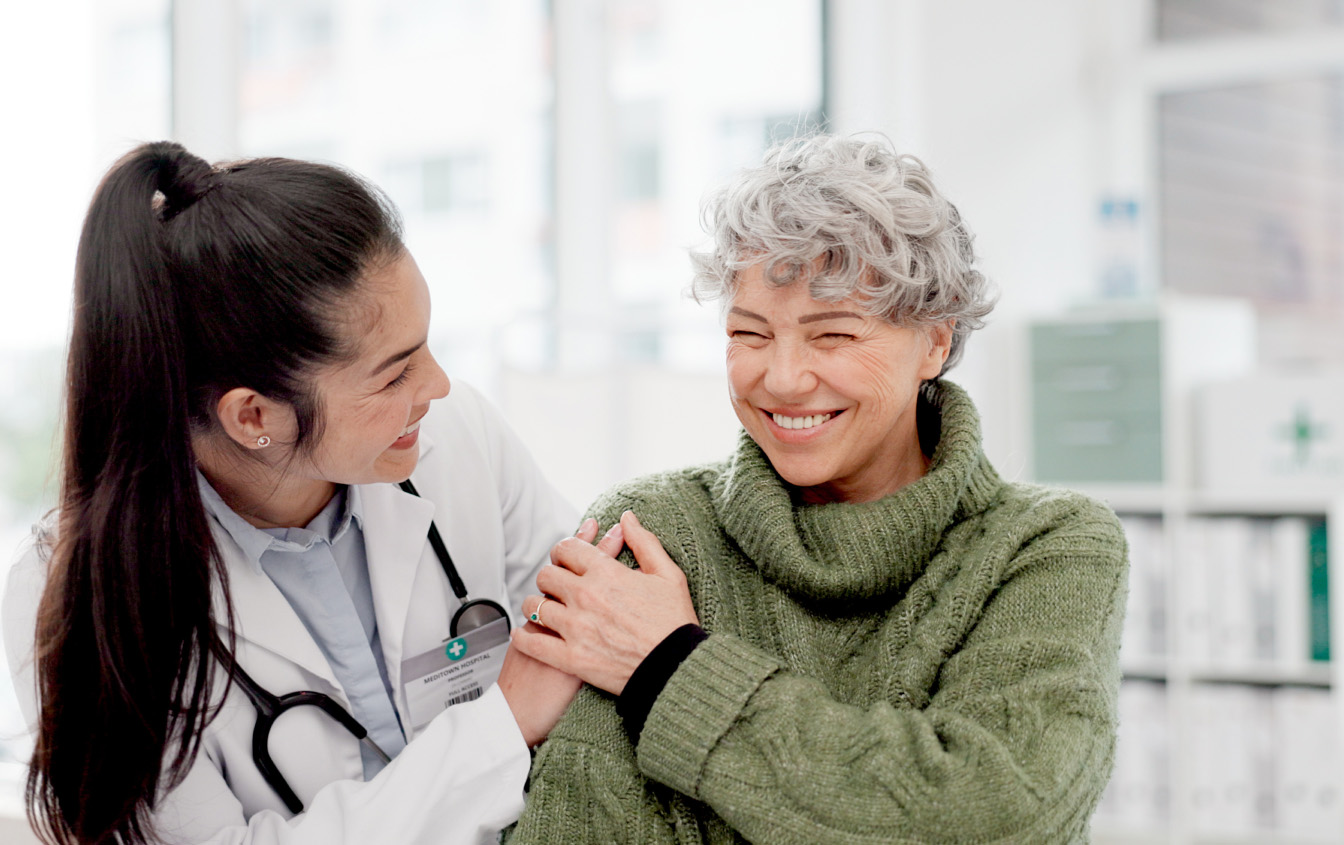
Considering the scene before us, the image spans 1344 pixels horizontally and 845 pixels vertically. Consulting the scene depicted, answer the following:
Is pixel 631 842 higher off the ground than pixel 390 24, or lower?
lower

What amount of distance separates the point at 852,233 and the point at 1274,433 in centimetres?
222

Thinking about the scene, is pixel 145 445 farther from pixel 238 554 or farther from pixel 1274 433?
pixel 1274 433

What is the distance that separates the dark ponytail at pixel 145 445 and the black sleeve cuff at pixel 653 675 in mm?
471

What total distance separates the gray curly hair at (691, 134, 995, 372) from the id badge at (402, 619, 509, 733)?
0.57 meters

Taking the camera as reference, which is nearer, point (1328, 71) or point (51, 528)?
point (51, 528)

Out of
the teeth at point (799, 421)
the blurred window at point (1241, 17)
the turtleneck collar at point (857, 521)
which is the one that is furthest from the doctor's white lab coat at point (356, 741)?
the blurred window at point (1241, 17)

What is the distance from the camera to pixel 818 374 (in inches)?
51.8

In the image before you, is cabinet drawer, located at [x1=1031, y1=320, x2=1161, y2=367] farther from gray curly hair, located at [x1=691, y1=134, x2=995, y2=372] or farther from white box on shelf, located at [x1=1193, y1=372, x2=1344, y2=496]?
gray curly hair, located at [x1=691, y1=134, x2=995, y2=372]

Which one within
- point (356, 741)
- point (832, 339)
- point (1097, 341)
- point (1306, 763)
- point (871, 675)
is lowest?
point (1306, 763)

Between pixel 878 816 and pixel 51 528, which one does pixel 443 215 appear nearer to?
pixel 51 528

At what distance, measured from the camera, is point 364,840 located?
1.27 meters

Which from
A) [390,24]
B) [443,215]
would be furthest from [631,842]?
[390,24]

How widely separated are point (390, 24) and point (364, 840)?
2.12 metres

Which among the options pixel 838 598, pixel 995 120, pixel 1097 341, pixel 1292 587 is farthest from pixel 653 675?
pixel 995 120
